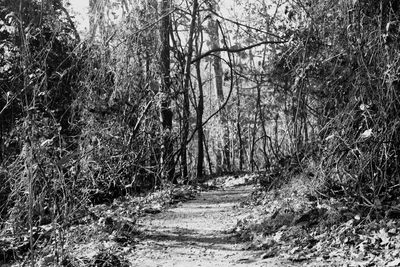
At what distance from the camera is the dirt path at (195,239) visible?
16.6ft

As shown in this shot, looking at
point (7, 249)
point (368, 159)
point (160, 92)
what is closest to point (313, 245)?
point (368, 159)

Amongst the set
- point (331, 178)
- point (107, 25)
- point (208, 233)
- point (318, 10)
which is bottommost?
point (208, 233)

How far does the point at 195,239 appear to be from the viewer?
6004mm

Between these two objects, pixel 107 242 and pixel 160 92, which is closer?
pixel 107 242

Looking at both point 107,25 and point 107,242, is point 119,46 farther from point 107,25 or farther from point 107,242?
point 107,242

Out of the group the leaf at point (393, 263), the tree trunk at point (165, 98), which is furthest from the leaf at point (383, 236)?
the tree trunk at point (165, 98)

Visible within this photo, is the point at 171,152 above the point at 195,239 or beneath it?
above

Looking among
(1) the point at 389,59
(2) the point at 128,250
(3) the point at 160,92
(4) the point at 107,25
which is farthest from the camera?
(3) the point at 160,92

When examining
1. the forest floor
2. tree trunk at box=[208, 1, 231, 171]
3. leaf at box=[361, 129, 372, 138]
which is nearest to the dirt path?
the forest floor

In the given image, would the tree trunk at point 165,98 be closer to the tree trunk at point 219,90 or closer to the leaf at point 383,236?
the leaf at point 383,236

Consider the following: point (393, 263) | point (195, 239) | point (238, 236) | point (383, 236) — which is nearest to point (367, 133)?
point (383, 236)

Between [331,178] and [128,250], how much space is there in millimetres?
2571

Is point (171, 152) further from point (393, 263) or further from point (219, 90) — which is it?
point (219, 90)

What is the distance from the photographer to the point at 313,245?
4.81 meters
